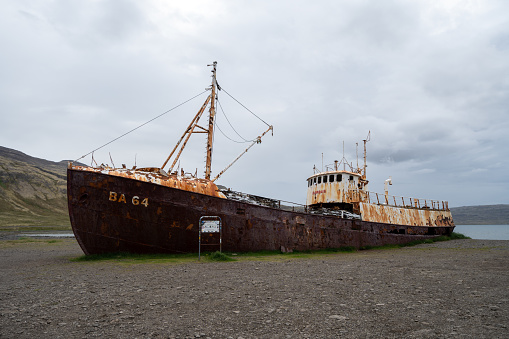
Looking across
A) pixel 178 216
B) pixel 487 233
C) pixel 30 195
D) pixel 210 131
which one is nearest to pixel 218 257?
pixel 178 216

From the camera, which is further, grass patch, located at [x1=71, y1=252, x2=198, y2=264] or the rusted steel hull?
the rusted steel hull

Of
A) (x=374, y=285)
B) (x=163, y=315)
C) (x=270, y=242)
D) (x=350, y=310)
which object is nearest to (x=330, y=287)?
(x=374, y=285)

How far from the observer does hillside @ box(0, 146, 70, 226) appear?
7060 cm

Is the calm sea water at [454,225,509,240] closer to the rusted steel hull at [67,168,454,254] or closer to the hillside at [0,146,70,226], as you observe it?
the rusted steel hull at [67,168,454,254]

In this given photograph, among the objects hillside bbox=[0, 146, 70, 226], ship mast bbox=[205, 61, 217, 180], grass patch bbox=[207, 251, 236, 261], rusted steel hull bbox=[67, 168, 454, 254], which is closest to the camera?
rusted steel hull bbox=[67, 168, 454, 254]

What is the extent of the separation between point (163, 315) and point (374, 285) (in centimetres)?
446

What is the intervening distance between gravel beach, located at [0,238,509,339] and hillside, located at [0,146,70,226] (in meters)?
71.2

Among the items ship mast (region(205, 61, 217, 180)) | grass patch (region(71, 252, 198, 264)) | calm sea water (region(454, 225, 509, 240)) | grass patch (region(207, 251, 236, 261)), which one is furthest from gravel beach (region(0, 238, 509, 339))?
calm sea water (region(454, 225, 509, 240))

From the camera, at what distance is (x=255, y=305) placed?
5.00m

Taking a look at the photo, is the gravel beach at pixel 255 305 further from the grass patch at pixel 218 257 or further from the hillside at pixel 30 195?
the hillside at pixel 30 195

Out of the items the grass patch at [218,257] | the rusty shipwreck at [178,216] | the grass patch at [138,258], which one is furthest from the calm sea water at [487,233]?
the grass patch at [138,258]

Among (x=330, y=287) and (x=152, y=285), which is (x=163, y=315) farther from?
(x=330, y=287)

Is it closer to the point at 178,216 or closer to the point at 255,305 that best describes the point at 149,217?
the point at 178,216

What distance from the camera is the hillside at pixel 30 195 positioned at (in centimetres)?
7060
